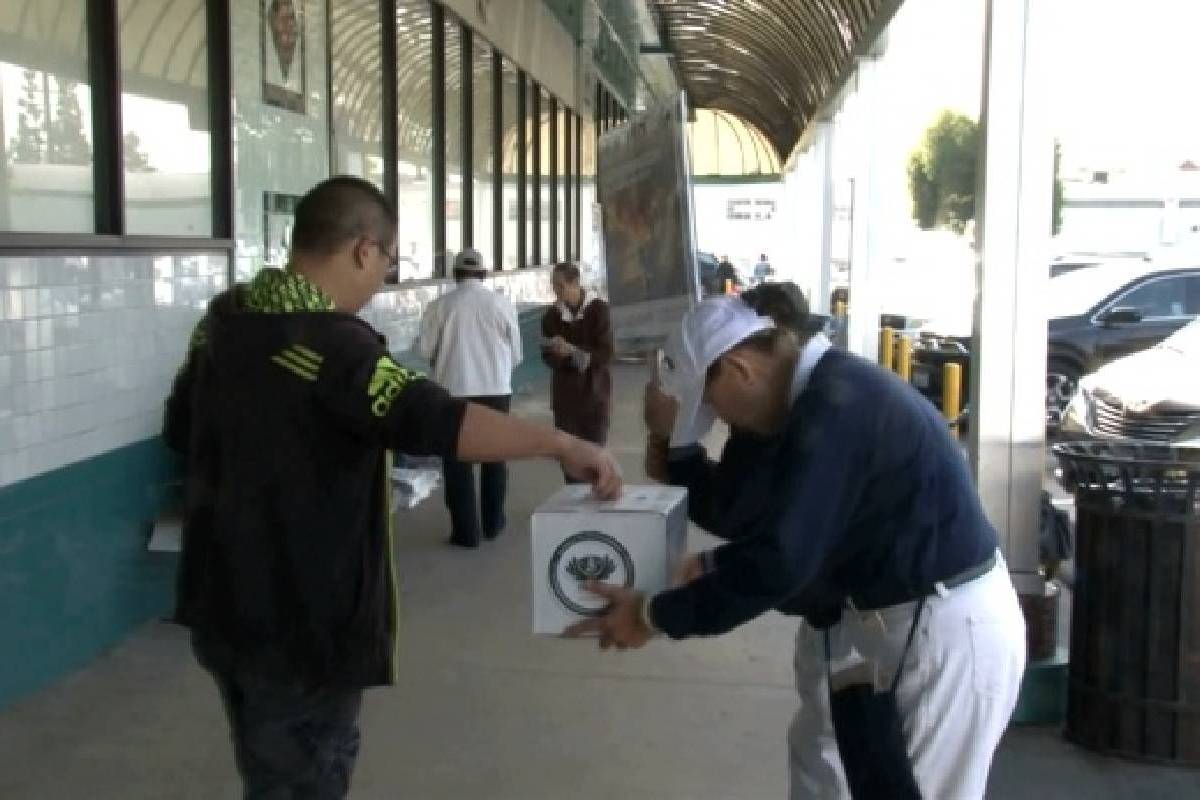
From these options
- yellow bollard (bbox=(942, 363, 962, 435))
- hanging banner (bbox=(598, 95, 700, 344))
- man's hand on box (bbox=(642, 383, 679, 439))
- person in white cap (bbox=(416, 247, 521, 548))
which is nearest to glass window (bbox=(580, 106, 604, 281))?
yellow bollard (bbox=(942, 363, 962, 435))

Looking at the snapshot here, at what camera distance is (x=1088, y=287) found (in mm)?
15172

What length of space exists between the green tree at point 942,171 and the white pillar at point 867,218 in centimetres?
4097

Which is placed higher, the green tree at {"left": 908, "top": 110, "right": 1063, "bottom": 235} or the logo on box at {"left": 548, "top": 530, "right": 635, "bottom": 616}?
the green tree at {"left": 908, "top": 110, "right": 1063, "bottom": 235}

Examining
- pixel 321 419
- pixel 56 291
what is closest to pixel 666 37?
pixel 56 291

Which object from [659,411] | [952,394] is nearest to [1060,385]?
[952,394]

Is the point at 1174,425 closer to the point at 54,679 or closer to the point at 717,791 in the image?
the point at 717,791

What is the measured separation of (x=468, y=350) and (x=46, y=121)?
305cm

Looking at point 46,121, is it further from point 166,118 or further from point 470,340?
point 470,340

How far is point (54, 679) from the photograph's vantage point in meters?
5.50

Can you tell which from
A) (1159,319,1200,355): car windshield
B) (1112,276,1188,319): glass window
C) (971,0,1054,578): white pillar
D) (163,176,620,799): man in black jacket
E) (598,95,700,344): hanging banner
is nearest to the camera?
(163,176,620,799): man in black jacket

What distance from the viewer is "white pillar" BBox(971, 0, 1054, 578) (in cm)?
544

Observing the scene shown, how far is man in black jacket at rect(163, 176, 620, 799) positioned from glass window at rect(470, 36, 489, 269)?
1124 centimetres

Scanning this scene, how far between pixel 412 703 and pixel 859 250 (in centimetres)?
1231

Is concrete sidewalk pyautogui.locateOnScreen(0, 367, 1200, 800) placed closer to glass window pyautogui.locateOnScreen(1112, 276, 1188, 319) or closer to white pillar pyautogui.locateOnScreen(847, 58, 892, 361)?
glass window pyautogui.locateOnScreen(1112, 276, 1188, 319)
